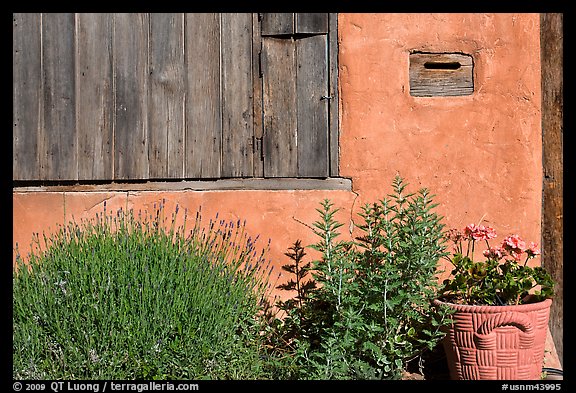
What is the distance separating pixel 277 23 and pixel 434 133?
134cm

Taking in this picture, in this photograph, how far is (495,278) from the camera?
4.21 m

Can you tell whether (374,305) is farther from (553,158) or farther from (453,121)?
(553,158)

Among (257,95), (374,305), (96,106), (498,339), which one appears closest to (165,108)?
(96,106)

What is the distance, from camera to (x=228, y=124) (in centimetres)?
477

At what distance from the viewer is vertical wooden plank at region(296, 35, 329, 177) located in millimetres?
4750

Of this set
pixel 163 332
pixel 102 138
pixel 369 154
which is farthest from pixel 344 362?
pixel 102 138

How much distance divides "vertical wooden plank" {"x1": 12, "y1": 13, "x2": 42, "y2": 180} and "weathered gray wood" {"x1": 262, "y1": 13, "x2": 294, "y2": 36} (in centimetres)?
161

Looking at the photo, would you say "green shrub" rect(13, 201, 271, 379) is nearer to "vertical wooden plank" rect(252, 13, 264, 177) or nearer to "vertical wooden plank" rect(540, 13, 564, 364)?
"vertical wooden plank" rect(252, 13, 264, 177)

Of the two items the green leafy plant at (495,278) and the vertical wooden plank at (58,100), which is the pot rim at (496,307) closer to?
the green leafy plant at (495,278)

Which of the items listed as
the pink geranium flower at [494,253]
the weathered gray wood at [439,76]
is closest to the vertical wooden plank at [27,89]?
the weathered gray wood at [439,76]

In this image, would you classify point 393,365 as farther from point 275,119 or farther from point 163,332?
point 275,119

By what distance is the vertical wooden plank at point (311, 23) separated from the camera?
4.74 m

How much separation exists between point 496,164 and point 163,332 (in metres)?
2.54

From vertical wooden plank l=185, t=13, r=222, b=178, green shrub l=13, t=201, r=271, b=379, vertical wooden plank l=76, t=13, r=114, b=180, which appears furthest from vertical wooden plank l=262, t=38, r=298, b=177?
vertical wooden plank l=76, t=13, r=114, b=180
